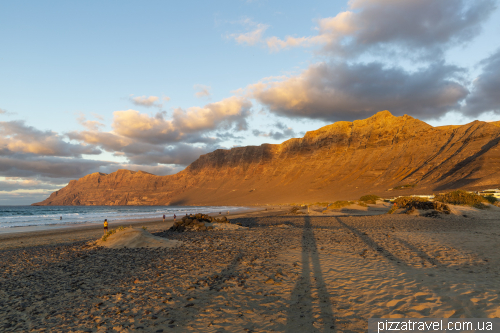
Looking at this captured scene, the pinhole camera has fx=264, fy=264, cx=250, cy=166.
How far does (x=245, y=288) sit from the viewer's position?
21.5 feet

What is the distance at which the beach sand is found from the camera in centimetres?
481

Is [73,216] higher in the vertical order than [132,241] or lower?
lower

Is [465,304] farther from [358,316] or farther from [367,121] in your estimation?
[367,121]

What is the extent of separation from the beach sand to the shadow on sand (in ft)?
0.07

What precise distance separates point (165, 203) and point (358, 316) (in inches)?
7382

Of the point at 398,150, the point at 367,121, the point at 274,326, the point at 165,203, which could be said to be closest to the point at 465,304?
the point at 274,326

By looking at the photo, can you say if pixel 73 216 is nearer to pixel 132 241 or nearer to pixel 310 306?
pixel 132 241

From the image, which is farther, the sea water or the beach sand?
the sea water

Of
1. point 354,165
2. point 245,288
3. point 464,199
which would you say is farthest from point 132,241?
point 354,165

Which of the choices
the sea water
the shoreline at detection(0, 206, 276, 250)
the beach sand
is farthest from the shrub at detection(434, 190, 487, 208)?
the sea water

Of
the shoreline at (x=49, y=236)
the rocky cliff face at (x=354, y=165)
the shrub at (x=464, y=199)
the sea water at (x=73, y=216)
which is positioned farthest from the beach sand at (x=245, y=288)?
the rocky cliff face at (x=354, y=165)

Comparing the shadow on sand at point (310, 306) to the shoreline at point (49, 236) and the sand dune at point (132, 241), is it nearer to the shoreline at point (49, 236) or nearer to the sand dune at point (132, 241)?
the sand dune at point (132, 241)

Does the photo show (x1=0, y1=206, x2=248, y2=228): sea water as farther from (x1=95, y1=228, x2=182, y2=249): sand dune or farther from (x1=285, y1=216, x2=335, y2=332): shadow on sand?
(x1=285, y1=216, x2=335, y2=332): shadow on sand

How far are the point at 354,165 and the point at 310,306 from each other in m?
109
